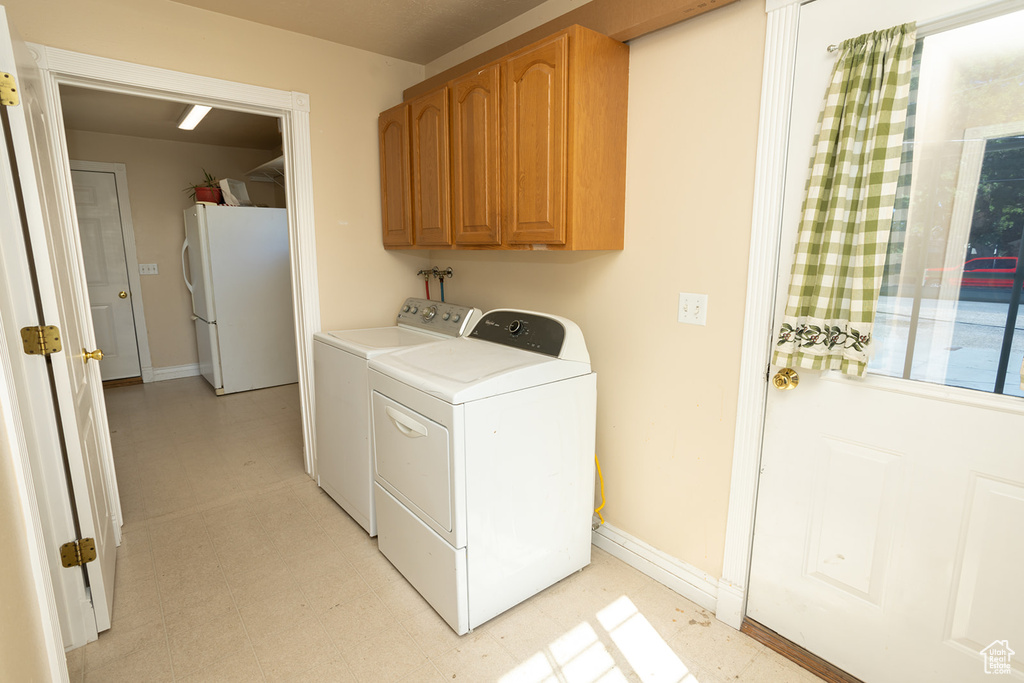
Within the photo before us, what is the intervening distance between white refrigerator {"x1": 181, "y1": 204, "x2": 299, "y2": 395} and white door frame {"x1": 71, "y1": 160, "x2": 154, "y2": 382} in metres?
0.46

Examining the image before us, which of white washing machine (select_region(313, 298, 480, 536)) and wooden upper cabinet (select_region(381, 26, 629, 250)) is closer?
wooden upper cabinet (select_region(381, 26, 629, 250))

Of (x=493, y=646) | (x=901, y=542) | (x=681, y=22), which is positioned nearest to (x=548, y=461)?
(x=493, y=646)

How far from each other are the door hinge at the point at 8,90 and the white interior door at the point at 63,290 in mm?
33

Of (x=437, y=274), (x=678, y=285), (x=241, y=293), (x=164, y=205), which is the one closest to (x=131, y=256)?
(x=164, y=205)

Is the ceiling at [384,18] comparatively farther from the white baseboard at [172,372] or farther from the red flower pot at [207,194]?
the white baseboard at [172,372]

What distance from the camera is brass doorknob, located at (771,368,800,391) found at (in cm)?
162

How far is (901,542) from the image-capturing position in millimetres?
1461

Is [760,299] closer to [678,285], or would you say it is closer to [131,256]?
[678,285]

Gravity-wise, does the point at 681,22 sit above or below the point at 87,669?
above

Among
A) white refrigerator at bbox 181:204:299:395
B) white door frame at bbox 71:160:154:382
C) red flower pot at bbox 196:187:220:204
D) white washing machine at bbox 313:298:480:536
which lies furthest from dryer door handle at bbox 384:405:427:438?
white door frame at bbox 71:160:154:382

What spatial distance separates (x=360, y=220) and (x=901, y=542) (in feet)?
9.27

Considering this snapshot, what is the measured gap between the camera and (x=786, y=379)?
1623 mm

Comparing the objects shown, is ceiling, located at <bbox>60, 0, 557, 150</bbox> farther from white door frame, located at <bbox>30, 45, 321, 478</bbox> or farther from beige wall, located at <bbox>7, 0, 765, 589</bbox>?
white door frame, located at <bbox>30, 45, 321, 478</bbox>

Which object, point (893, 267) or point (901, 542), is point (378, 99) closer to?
point (893, 267)
